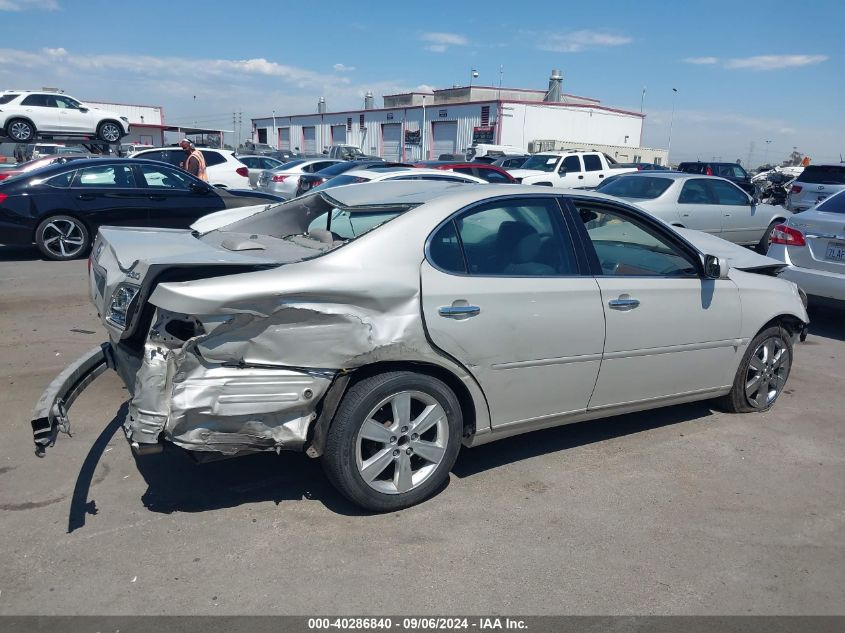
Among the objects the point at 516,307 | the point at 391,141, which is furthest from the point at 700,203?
the point at 391,141

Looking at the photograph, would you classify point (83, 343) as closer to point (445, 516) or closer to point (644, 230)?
point (445, 516)

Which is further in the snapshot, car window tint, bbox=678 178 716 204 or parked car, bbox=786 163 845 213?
parked car, bbox=786 163 845 213

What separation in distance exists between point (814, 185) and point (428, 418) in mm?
14815

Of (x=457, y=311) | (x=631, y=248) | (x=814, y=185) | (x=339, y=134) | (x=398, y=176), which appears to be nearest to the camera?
(x=457, y=311)

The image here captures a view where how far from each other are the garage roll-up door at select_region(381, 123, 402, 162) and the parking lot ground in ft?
157

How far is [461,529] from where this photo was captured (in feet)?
11.4

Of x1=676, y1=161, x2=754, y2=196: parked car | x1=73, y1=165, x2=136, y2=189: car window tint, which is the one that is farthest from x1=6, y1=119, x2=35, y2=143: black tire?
x1=676, y1=161, x2=754, y2=196: parked car

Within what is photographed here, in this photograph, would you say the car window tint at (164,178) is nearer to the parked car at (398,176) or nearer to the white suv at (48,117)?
the parked car at (398,176)

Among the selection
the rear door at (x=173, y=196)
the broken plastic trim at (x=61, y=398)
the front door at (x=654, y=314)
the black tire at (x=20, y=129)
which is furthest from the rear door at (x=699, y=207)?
the black tire at (x=20, y=129)

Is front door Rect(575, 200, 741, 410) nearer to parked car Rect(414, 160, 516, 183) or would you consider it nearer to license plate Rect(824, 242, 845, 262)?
license plate Rect(824, 242, 845, 262)

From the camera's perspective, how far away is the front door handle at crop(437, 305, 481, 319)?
3.49 metres

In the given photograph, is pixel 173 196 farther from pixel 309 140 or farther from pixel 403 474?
pixel 309 140

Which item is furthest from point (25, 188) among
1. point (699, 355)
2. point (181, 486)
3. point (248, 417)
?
point (699, 355)

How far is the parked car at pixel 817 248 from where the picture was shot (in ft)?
23.3
